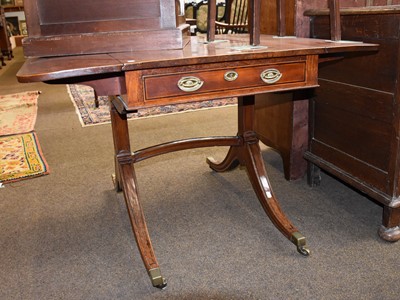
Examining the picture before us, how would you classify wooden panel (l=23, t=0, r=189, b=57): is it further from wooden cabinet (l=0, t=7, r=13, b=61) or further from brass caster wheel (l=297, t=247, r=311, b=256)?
wooden cabinet (l=0, t=7, r=13, b=61)

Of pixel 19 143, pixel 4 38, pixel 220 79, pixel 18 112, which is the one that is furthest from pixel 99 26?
pixel 4 38

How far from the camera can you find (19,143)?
3.11 m

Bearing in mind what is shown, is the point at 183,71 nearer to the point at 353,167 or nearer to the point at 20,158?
the point at 353,167

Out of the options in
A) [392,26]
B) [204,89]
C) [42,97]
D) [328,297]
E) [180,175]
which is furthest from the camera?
[42,97]

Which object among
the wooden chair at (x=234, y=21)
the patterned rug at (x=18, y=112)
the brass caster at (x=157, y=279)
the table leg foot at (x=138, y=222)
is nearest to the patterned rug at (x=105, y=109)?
the patterned rug at (x=18, y=112)

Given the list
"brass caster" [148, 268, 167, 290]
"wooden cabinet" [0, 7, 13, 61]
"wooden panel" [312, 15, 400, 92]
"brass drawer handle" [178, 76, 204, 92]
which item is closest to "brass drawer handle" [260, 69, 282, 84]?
"brass drawer handle" [178, 76, 204, 92]

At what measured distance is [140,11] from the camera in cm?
142

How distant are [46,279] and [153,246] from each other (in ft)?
1.42

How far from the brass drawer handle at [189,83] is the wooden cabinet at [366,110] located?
29.0 inches

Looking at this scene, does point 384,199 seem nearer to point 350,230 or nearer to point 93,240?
point 350,230

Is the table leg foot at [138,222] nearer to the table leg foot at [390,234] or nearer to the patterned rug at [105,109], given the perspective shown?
the table leg foot at [390,234]

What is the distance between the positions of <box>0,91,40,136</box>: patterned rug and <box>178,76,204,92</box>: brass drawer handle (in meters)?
2.62

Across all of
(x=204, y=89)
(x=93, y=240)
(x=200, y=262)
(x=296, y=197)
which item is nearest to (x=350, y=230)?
(x=296, y=197)

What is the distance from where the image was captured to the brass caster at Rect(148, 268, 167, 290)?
1.43m
